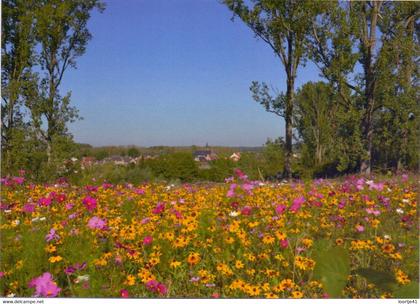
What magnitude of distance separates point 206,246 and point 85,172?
3.88 metres

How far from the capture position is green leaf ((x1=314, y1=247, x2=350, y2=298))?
119 centimetres

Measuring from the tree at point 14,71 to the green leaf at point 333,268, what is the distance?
4.45m

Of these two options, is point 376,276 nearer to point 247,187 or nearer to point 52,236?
point 52,236

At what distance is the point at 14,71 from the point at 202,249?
3767 millimetres

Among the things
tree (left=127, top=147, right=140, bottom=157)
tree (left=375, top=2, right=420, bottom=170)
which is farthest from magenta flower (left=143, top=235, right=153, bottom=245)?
tree (left=375, top=2, right=420, bottom=170)

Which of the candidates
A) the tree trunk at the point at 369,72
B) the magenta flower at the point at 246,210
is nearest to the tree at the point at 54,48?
the magenta flower at the point at 246,210

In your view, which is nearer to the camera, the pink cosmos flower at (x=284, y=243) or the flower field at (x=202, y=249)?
the flower field at (x=202, y=249)

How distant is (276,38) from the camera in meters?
8.98

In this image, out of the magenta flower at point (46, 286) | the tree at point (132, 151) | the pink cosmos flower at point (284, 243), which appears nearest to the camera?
the magenta flower at point (46, 286)

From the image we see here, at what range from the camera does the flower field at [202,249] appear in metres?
2.09

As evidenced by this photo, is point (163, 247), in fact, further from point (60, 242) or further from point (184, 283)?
point (60, 242)

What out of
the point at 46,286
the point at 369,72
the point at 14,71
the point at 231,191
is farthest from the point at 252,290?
the point at 369,72

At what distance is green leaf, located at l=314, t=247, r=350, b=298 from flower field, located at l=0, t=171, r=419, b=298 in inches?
14.4

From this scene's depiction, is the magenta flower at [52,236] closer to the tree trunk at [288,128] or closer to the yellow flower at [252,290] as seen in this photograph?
the yellow flower at [252,290]
